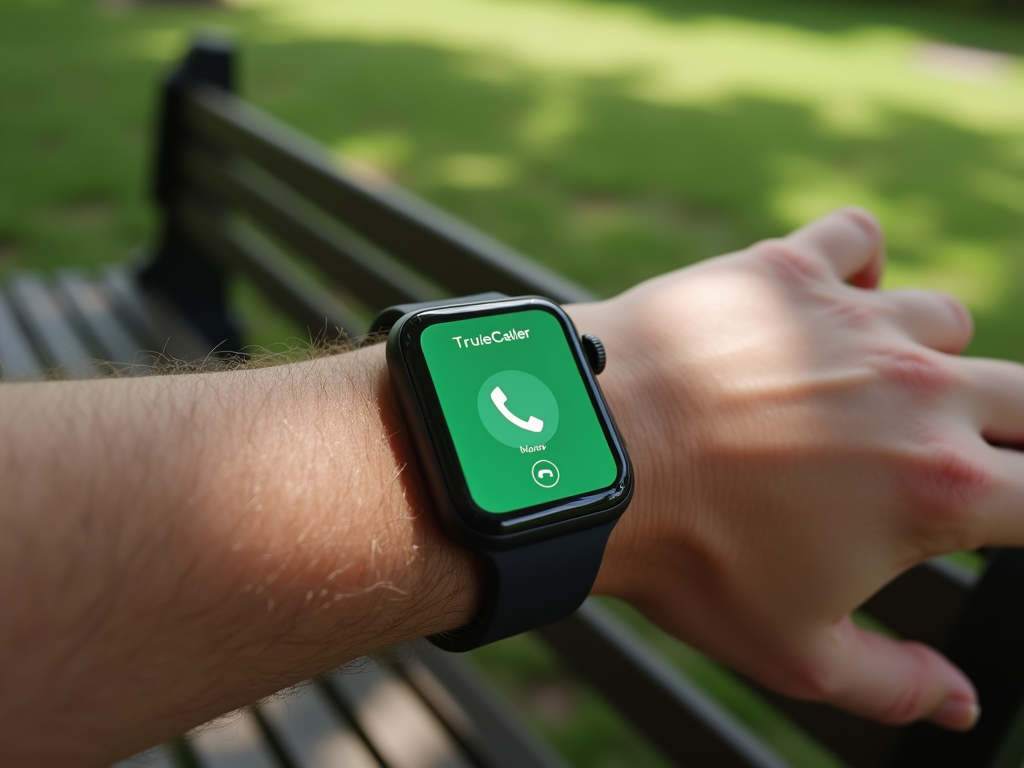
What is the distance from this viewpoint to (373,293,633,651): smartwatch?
3.14 ft

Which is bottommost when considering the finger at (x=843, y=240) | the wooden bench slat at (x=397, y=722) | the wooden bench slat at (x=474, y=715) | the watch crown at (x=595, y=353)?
the wooden bench slat at (x=474, y=715)

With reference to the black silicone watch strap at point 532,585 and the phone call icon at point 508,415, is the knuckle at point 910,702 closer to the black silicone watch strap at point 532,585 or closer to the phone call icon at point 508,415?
the black silicone watch strap at point 532,585

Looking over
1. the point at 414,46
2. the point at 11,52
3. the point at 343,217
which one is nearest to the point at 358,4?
the point at 414,46

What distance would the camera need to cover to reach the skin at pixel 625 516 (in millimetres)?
829

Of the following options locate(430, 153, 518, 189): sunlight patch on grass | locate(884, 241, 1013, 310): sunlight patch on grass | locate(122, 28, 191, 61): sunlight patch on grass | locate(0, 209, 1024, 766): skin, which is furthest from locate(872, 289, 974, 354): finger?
locate(122, 28, 191, 61): sunlight patch on grass

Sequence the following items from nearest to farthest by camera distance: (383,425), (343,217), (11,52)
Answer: (383,425) < (343,217) < (11,52)

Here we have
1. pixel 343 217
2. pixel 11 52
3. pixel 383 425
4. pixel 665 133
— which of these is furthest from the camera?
pixel 11 52

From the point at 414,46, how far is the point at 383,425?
7.90m

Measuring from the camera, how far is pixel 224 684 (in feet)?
2.95

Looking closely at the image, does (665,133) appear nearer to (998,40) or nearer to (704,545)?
(704,545)

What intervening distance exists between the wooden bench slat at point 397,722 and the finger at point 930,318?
1089mm

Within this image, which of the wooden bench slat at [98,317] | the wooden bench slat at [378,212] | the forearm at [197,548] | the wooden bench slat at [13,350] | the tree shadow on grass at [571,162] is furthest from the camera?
the tree shadow on grass at [571,162]

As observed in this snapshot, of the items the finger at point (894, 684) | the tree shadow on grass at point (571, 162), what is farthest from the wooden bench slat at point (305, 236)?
the tree shadow on grass at point (571, 162)

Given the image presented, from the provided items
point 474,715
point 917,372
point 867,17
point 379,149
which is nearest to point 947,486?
point 917,372
